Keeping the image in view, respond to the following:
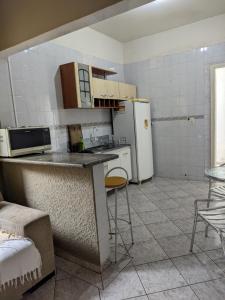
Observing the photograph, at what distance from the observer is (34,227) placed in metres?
1.76

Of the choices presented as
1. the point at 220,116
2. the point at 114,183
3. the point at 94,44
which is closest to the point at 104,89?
the point at 94,44

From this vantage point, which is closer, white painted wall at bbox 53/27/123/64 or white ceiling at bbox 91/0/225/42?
white ceiling at bbox 91/0/225/42

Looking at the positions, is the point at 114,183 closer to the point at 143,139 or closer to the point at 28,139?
the point at 28,139

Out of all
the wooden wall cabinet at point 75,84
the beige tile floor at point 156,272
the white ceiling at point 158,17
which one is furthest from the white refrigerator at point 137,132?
the beige tile floor at point 156,272

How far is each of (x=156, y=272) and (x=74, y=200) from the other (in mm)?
916

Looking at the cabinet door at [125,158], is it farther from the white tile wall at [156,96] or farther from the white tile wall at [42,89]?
the white tile wall at [42,89]

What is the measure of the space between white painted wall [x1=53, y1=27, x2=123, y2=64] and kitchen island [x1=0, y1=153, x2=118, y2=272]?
7.17 feet

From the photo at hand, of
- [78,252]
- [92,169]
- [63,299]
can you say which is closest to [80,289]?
[63,299]

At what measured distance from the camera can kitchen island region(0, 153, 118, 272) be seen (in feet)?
5.99

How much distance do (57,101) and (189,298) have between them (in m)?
2.86

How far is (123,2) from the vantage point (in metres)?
1.49

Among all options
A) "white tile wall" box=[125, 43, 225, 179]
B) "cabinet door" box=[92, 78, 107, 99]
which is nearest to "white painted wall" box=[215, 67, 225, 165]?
"white tile wall" box=[125, 43, 225, 179]

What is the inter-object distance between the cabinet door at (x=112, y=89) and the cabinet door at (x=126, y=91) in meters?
0.13

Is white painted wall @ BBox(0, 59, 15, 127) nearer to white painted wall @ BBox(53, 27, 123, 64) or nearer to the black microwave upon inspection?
the black microwave
